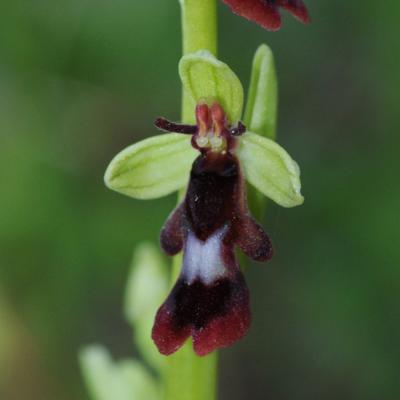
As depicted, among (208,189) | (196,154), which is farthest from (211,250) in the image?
(196,154)

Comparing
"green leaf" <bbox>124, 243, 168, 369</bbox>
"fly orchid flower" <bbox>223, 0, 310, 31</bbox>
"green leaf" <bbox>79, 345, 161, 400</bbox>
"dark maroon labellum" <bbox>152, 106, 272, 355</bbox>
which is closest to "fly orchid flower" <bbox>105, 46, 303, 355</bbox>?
"dark maroon labellum" <bbox>152, 106, 272, 355</bbox>

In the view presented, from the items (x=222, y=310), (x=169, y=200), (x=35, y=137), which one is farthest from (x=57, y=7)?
(x=222, y=310)

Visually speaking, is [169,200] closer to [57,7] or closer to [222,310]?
[57,7]

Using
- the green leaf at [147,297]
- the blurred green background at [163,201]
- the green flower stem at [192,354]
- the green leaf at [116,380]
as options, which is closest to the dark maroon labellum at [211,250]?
the green flower stem at [192,354]

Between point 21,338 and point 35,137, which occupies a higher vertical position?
point 35,137

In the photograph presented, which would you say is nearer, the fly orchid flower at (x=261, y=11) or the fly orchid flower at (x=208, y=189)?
the fly orchid flower at (x=261, y=11)

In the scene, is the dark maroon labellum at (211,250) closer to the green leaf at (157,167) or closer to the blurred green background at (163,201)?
the green leaf at (157,167)

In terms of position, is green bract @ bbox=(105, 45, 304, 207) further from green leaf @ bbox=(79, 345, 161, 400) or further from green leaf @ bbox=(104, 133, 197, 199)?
green leaf @ bbox=(79, 345, 161, 400)

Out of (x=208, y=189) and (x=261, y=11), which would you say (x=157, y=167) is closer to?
(x=208, y=189)
